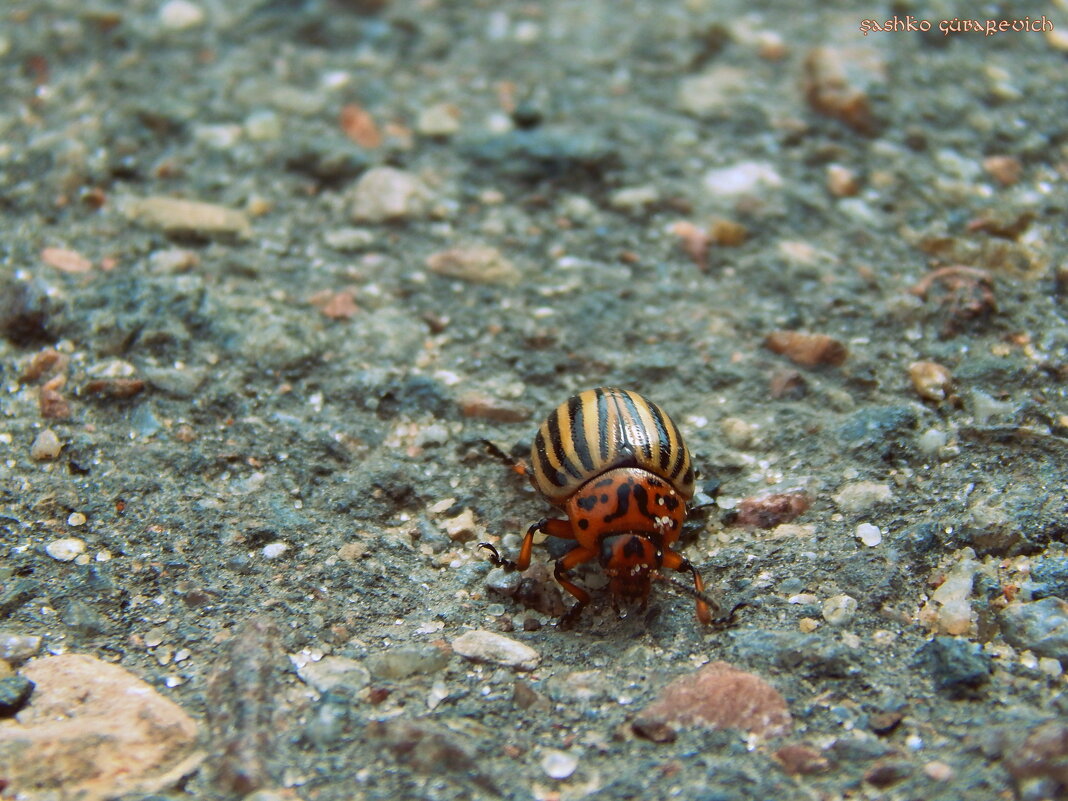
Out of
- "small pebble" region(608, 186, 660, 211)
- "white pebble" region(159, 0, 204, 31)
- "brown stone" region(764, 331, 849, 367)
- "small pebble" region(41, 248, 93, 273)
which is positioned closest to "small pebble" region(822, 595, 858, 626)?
"brown stone" region(764, 331, 849, 367)

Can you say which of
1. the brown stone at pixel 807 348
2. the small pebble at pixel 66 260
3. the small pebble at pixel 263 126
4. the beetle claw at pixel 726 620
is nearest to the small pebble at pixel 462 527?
the beetle claw at pixel 726 620

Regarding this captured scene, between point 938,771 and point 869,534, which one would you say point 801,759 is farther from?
point 869,534

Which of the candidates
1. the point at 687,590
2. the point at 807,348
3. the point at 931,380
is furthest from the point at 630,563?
the point at 931,380

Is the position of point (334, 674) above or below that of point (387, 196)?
below

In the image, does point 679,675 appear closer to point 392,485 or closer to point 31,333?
point 392,485

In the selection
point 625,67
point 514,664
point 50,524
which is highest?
point 625,67

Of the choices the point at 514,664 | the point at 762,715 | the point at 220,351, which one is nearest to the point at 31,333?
the point at 220,351
